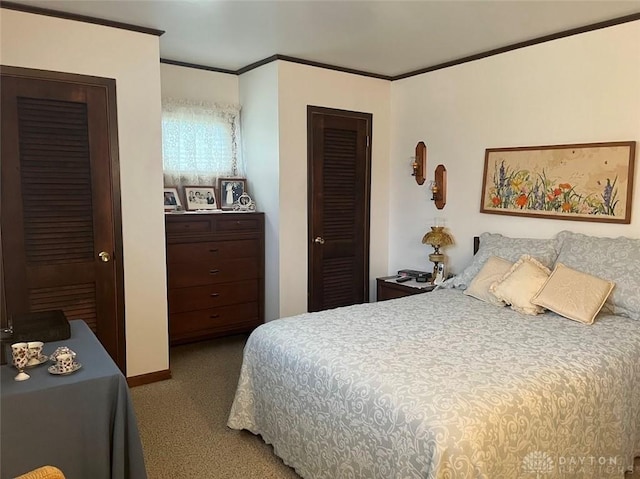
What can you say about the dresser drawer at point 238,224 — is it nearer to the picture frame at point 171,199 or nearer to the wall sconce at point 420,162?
the picture frame at point 171,199

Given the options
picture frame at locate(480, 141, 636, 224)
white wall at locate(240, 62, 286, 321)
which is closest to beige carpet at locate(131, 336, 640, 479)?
white wall at locate(240, 62, 286, 321)

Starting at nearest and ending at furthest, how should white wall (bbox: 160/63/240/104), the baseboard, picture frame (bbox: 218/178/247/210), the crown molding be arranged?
the crown molding < the baseboard < white wall (bbox: 160/63/240/104) < picture frame (bbox: 218/178/247/210)

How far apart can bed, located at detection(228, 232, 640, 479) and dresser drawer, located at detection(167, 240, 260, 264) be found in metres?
1.42

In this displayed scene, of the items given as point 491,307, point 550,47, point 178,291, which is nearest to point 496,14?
point 550,47

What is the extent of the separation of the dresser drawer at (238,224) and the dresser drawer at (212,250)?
102mm

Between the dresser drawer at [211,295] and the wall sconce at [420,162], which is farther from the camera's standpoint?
the wall sconce at [420,162]

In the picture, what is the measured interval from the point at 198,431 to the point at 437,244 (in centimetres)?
235

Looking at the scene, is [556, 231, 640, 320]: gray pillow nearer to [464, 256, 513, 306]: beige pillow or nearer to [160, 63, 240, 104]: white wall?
[464, 256, 513, 306]: beige pillow

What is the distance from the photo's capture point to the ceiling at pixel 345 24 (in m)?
2.83

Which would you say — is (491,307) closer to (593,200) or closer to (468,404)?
(593,200)

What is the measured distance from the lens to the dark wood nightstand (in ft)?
12.8

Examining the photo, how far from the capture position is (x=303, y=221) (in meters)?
4.16

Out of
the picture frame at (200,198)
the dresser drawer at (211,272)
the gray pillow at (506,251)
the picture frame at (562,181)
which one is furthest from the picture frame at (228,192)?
the picture frame at (562,181)

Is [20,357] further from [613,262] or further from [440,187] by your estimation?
[440,187]
